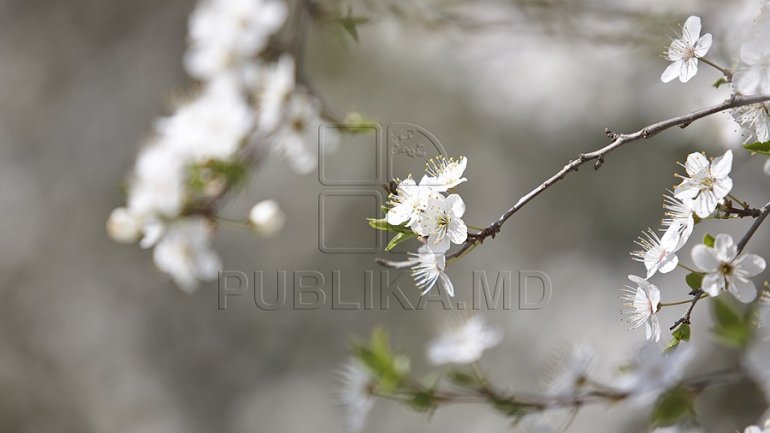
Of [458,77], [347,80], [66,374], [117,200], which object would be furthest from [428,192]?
[66,374]

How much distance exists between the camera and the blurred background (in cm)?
195

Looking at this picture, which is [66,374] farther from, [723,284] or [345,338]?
[723,284]

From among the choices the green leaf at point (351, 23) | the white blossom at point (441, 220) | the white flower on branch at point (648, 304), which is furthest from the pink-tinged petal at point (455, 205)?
the green leaf at point (351, 23)

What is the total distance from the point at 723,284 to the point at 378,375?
34cm

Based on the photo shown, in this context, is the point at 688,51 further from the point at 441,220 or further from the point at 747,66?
the point at 441,220

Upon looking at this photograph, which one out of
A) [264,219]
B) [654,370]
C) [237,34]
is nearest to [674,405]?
[654,370]

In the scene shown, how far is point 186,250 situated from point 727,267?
0.67 m

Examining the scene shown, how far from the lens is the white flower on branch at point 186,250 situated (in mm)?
976

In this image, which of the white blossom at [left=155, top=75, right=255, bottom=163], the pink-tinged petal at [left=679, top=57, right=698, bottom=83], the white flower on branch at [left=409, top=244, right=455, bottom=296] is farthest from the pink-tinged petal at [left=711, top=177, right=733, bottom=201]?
the white blossom at [left=155, top=75, right=255, bottom=163]

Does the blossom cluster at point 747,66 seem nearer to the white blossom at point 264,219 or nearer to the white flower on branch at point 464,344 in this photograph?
the white flower on branch at point 464,344

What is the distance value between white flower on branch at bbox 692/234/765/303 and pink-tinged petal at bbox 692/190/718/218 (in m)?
0.02

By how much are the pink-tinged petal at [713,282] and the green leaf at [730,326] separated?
33 millimetres

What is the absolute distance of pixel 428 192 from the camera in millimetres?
629

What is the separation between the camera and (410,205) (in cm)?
63
